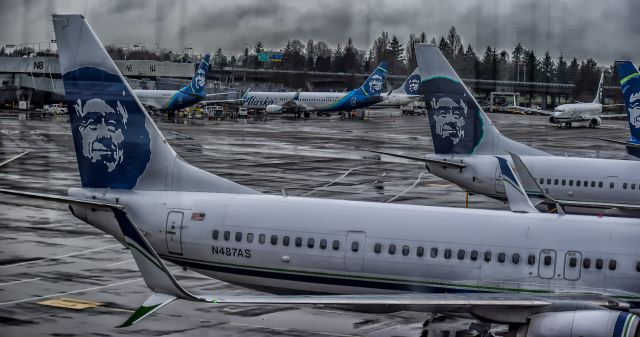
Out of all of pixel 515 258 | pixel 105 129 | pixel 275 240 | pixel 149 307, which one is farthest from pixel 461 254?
pixel 105 129

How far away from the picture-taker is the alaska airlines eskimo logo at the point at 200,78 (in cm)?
7145

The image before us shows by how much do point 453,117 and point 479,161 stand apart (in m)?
2.04

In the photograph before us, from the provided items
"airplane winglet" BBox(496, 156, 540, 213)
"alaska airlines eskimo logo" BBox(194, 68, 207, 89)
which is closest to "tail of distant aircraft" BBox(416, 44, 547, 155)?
"airplane winglet" BBox(496, 156, 540, 213)

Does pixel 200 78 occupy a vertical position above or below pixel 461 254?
above

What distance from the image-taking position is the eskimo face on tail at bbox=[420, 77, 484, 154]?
36688 millimetres

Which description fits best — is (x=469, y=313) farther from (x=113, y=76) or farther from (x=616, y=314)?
(x=113, y=76)

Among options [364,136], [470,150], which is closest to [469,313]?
[470,150]

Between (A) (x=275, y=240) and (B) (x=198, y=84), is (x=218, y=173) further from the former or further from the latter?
(B) (x=198, y=84)

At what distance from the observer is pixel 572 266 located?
64.1 feet

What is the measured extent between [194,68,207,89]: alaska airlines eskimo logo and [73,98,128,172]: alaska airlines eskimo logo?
4529 centimetres

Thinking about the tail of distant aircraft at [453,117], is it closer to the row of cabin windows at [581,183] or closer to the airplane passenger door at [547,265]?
the row of cabin windows at [581,183]

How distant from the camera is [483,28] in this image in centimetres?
3562

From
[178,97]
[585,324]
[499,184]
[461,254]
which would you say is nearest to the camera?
[585,324]

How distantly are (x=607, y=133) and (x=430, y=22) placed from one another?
5540 centimetres
